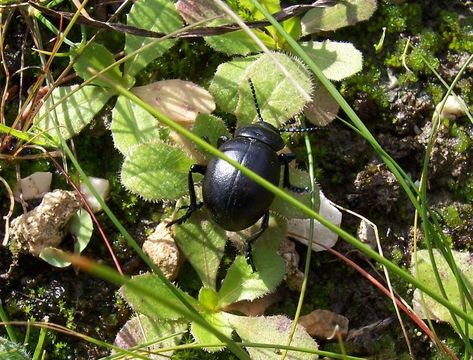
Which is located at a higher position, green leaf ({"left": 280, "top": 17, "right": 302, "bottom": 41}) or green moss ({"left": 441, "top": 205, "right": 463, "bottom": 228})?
green leaf ({"left": 280, "top": 17, "right": 302, "bottom": 41})

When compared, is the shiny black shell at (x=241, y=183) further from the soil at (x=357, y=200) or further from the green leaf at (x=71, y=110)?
the green leaf at (x=71, y=110)

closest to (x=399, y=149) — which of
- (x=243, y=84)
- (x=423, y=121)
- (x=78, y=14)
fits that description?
(x=423, y=121)

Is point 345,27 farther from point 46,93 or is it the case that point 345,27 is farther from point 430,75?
point 46,93

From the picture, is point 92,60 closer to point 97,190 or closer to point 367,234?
point 97,190

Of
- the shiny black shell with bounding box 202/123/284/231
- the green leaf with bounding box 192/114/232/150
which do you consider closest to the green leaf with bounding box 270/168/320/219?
the shiny black shell with bounding box 202/123/284/231

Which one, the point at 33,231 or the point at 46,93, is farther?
the point at 46,93

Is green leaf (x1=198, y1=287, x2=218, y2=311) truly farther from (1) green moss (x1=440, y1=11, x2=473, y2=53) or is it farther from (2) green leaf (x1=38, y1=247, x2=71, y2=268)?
(1) green moss (x1=440, y1=11, x2=473, y2=53)

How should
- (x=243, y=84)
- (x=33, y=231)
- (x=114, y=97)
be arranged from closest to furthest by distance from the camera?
(x=33, y=231), (x=243, y=84), (x=114, y=97)
